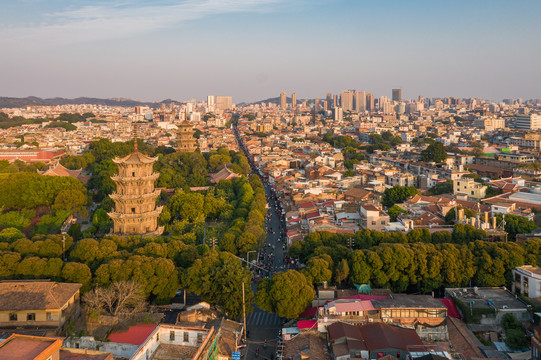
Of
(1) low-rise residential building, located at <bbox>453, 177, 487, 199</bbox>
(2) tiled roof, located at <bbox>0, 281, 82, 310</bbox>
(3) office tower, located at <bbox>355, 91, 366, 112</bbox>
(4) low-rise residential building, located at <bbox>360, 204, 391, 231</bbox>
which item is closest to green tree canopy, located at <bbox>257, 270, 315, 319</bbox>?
(2) tiled roof, located at <bbox>0, 281, 82, 310</bbox>

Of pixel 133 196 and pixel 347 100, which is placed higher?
pixel 347 100

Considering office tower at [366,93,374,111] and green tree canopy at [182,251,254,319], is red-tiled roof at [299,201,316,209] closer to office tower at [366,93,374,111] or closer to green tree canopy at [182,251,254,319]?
green tree canopy at [182,251,254,319]

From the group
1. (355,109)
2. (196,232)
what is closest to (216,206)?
(196,232)

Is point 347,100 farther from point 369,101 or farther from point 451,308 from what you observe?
point 451,308

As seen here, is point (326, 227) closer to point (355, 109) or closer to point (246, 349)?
point (246, 349)

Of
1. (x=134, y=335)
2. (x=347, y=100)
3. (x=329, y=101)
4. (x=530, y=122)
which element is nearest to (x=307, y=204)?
(x=134, y=335)

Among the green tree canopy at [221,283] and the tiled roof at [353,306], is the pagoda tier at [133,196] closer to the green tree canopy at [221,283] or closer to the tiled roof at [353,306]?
the green tree canopy at [221,283]
